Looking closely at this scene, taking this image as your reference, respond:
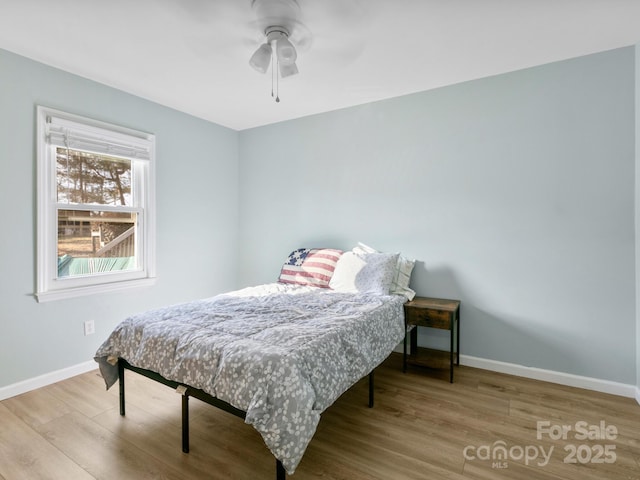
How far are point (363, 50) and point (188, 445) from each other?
8.92 ft

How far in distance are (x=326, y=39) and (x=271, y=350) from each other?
1993 mm

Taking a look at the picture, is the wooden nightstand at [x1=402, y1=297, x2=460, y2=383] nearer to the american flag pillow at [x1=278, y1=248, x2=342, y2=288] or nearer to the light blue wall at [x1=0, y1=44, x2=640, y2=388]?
the light blue wall at [x1=0, y1=44, x2=640, y2=388]

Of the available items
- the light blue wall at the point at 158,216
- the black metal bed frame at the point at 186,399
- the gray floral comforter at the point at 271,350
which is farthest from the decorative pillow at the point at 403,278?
the light blue wall at the point at 158,216

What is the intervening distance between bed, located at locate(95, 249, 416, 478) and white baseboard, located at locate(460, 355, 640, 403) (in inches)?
33.5

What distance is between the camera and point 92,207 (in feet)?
9.37

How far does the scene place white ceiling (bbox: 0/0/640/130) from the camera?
6.22ft

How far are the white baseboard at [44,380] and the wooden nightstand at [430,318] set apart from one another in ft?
8.90

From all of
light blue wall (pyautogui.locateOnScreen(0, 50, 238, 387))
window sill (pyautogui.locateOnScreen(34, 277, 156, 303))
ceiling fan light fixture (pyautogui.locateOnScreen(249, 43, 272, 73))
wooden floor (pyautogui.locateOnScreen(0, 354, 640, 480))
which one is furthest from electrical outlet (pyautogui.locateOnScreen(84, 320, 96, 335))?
ceiling fan light fixture (pyautogui.locateOnScreen(249, 43, 272, 73))

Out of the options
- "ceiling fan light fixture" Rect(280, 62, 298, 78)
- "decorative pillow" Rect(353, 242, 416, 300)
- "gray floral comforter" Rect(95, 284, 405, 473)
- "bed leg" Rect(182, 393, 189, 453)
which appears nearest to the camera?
"gray floral comforter" Rect(95, 284, 405, 473)

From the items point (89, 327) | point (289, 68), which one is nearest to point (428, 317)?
point (289, 68)

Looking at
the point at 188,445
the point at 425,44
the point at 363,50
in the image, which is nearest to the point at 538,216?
the point at 425,44

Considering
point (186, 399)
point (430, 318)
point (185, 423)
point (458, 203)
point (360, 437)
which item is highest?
point (458, 203)

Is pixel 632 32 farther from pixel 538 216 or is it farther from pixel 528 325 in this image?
pixel 528 325

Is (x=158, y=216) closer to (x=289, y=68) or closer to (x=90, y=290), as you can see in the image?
(x=90, y=290)
